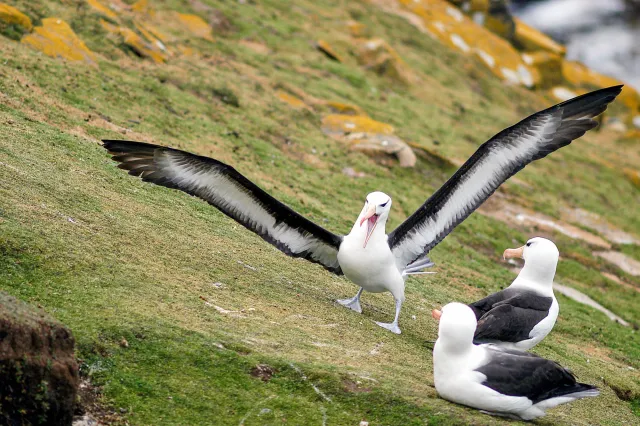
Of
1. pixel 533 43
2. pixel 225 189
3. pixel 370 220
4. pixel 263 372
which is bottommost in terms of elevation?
pixel 263 372

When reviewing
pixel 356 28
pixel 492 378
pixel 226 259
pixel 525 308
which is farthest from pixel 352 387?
pixel 356 28

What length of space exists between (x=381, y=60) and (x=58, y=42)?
14.9 meters

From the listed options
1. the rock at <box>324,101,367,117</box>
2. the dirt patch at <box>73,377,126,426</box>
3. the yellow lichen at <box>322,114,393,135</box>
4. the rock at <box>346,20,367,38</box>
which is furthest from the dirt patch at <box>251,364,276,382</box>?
the rock at <box>346,20,367,38</box>

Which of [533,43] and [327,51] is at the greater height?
[533,43]

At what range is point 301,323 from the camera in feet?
30.4

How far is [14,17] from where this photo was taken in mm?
18016

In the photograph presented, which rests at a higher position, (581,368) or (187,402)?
(581,368)

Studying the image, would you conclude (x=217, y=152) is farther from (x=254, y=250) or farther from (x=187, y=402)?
(x=187, y=402)

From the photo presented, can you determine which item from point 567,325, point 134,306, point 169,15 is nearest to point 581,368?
point 567,325

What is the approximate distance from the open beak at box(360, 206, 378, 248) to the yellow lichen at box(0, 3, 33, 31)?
36.6 ft

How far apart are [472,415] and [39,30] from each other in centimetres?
1472

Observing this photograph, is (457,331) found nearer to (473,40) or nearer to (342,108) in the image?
(342,108)

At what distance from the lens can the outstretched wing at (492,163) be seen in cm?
1060

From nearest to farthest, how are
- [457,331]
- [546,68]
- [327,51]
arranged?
[457,331], [327,51], [546,68]
